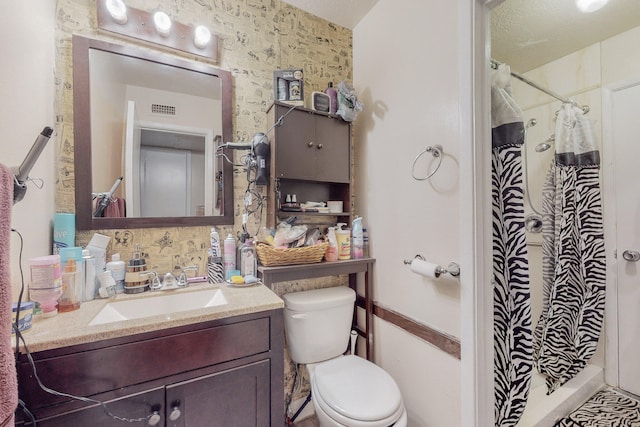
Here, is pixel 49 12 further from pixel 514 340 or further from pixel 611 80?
pixel 611 80

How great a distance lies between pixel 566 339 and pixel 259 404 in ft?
6.68

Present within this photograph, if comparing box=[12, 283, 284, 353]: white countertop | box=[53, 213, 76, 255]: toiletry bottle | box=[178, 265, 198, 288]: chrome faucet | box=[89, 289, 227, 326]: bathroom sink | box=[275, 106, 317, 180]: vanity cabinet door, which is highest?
box=[275, 106, 317, 180]: vanity cabinet door

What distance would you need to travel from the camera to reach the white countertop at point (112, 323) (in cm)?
75

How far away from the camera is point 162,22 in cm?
127

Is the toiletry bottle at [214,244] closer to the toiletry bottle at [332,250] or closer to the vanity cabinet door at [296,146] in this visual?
the vanity cabinet door at [296,146]

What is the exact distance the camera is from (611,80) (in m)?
1.73

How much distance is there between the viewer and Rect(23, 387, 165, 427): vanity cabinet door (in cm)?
75

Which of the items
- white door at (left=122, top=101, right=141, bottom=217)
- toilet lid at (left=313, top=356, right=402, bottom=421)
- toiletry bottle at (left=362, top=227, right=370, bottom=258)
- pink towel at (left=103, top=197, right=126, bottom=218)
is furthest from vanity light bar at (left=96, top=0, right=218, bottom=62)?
toilet lid at (left=313, top=356, right=402, bottom=421)

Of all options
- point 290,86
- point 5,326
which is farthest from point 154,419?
point 290,86

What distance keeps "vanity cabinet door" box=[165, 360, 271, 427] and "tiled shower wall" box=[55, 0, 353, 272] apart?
0.62 m

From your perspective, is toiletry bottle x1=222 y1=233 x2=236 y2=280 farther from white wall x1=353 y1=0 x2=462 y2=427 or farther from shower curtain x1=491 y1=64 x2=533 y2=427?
shower curtain x1=491 y1=64 x2=533 y2=427

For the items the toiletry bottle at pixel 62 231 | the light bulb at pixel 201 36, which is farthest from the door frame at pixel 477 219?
the toiletry bottle at pixel 62 231

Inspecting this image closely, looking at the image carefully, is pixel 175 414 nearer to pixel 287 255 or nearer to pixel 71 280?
pixel 71 280

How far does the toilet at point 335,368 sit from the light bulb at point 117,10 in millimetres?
1588
